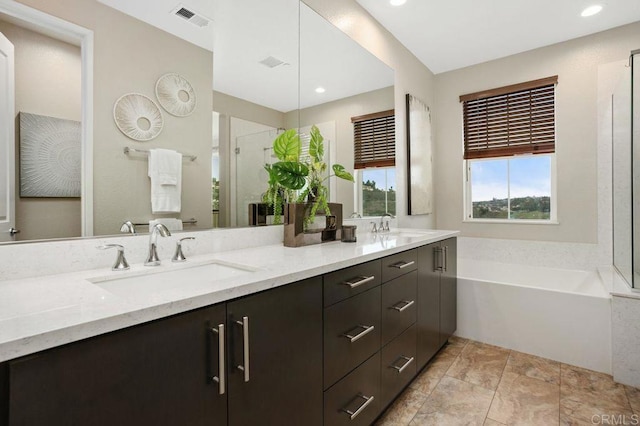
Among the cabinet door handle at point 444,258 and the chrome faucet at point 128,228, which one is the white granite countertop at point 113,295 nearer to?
the chrome faucet at point 128,228

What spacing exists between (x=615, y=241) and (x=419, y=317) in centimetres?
213

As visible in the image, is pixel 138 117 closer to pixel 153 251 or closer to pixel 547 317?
pixel 153 251

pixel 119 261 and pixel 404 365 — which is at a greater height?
pixel 119 261

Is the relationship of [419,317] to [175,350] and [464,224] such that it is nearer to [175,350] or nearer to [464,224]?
[175,350]

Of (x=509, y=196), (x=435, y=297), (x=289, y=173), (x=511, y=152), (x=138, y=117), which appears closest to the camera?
(x=138, y=117)

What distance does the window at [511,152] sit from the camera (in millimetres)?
3277

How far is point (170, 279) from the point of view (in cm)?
122

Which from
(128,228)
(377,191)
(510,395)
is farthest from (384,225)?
(128,228)

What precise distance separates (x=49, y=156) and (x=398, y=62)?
2951mm

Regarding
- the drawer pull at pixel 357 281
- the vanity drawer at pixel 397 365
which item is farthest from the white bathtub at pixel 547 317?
the drawer pull at pixel 357 281

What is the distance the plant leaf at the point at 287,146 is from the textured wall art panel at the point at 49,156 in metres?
1.00

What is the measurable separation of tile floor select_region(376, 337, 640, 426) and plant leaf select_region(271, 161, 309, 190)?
1364mm

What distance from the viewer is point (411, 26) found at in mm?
2904

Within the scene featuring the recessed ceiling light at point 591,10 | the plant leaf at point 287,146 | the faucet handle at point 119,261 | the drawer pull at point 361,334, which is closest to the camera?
the faucet handle at point 119,261
